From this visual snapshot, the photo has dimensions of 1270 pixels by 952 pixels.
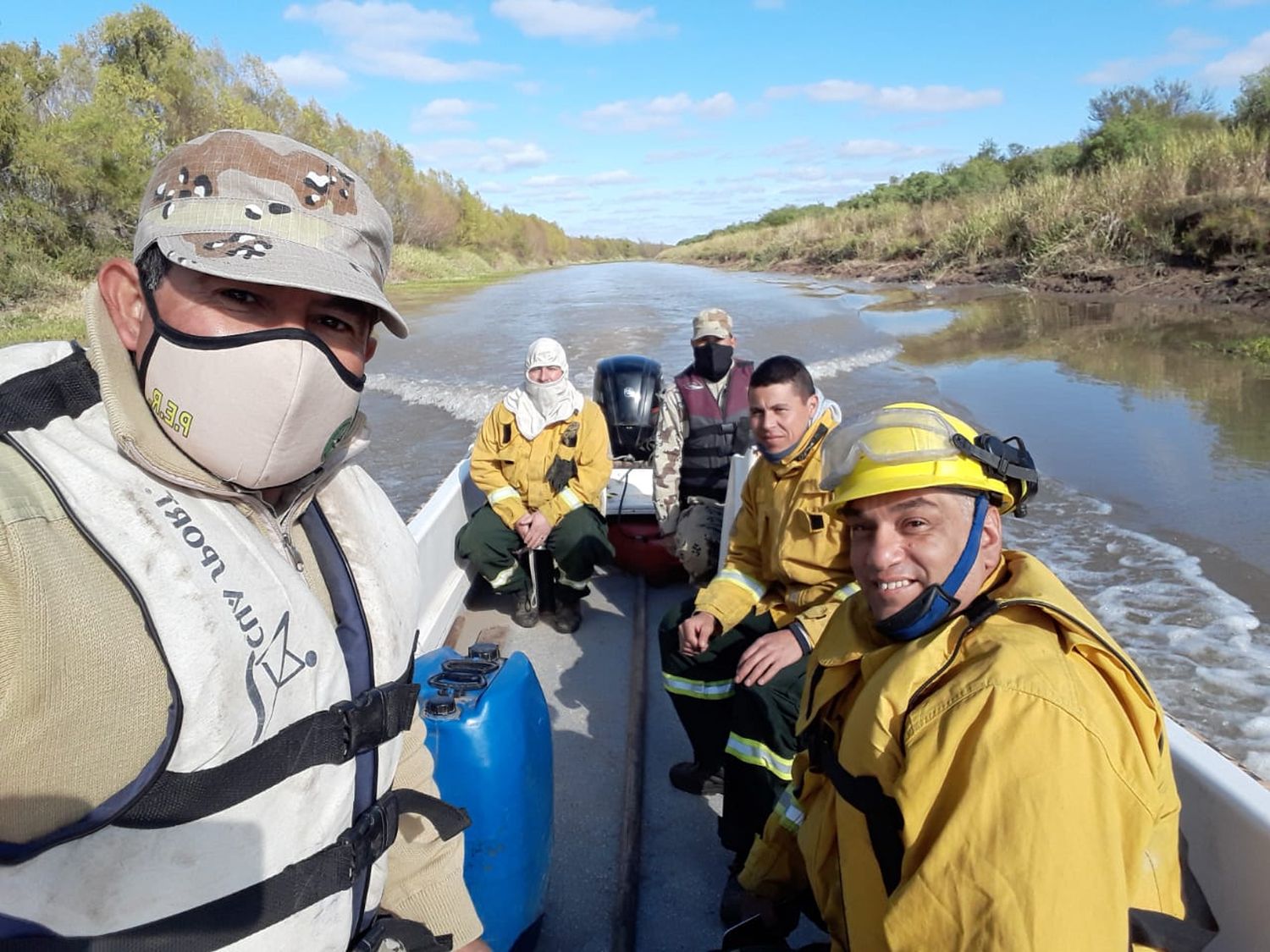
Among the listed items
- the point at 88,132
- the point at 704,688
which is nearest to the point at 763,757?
the point at 704,688

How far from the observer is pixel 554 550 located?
413cm

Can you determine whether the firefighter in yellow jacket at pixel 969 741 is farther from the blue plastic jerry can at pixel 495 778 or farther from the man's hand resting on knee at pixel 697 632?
the man's hand resting on knee at pixel 697 632

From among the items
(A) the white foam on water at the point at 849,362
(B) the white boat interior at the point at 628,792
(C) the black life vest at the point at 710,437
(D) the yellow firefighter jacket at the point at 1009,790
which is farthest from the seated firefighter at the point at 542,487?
(A) the white foam on water at the point at 849,362

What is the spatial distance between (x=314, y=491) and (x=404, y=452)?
7.67 m

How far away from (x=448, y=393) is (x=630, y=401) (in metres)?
6.32

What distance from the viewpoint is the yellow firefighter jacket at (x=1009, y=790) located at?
3.45 ft

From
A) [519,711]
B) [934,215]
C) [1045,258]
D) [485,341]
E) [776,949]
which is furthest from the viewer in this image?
[934,215]

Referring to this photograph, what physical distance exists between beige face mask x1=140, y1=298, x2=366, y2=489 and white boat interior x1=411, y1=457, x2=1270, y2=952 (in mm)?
1676

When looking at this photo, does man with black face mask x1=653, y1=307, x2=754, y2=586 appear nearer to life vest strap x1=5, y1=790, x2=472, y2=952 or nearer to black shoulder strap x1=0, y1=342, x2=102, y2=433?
life vest strap x1=5, y1=790, x2=472, y2=952

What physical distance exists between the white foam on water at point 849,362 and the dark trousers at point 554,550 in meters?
7.93

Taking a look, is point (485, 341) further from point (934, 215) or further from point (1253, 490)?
point (934, 215)

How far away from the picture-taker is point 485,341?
54.7ft

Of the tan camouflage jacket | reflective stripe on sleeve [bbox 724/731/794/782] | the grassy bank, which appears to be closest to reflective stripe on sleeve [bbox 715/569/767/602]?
reflective stripe on sleeve [bbox 724/731/794/782]

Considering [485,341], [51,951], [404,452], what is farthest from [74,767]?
[485,341]
